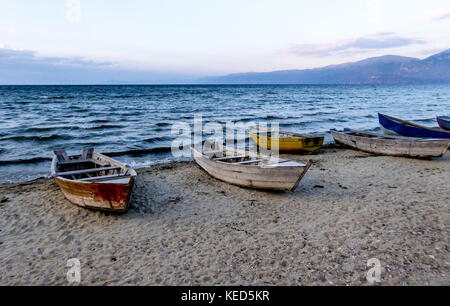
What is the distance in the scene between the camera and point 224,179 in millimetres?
10023

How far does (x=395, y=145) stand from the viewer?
12.8 meters

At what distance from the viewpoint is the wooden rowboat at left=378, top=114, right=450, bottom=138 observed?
45.2 ft

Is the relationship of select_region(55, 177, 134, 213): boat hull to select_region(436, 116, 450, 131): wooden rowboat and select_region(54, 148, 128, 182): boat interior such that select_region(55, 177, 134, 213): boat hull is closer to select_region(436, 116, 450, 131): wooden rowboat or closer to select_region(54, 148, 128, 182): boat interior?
select_region(54, 148, 128, 182): boat interior

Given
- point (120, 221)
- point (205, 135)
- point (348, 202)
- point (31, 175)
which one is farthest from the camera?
point (205, 135)

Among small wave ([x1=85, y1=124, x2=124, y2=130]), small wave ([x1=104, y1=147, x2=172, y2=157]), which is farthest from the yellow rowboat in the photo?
small wave ([x1=85, y1=124, x2=124, y2=130])

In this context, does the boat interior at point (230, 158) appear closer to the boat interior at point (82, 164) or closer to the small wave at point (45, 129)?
the boat interior at point (82, 164)

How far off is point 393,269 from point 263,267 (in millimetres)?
2291

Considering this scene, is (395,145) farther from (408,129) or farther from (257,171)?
(257,171)

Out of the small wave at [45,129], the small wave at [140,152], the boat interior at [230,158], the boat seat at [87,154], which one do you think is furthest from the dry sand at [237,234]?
the small wave at [45,129]

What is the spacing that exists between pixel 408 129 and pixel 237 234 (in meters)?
13.5

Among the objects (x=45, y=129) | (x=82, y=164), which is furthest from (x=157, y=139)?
(x=45, y=129)

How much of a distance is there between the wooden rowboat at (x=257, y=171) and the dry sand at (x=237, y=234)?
1.20ft
